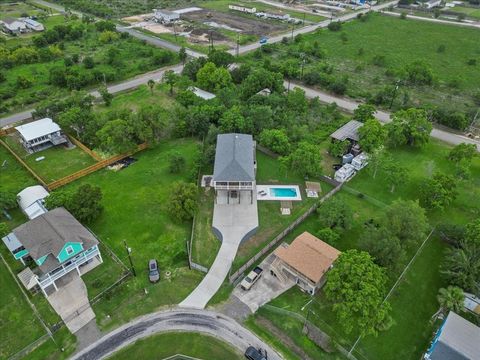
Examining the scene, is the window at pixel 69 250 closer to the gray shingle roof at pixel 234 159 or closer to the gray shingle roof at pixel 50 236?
the gray shingle roof at pixel 50 236

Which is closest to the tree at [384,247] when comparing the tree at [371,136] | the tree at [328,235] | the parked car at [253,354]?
the tree at [328,235]

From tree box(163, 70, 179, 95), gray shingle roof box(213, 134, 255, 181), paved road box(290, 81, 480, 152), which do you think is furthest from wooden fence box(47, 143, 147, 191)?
paved road box(290, 81, 480, 152)

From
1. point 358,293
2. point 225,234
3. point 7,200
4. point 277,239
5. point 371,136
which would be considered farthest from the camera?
point 371,136

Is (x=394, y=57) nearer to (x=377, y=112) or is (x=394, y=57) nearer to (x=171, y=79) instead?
(x=377, y=112)

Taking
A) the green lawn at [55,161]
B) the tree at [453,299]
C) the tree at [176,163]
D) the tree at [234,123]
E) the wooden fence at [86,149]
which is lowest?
the green lawn at [55,161]

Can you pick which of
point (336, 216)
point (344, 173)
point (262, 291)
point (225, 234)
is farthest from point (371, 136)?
point (262, 291)

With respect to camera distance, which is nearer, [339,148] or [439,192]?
[439,192]

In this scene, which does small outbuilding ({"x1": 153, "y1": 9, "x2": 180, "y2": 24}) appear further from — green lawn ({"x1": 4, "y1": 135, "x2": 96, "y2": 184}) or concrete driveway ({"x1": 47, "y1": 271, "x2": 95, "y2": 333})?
concrete driveway ({"x1": 47, "y1": 271, "x2": 95, "y2": 333})
